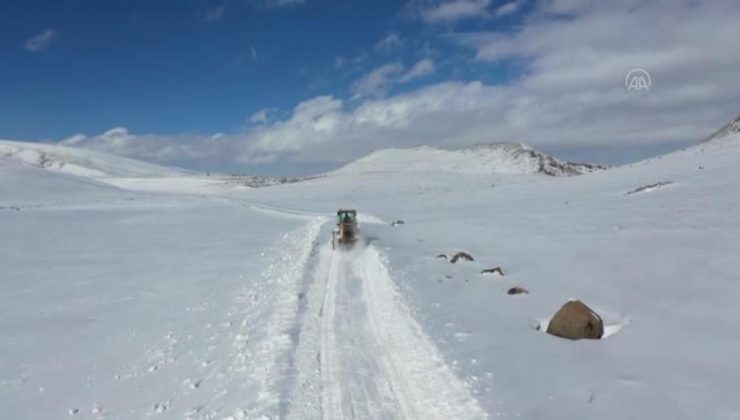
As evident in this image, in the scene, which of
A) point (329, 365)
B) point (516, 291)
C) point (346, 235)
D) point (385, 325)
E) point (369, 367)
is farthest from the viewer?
point (346, 235)

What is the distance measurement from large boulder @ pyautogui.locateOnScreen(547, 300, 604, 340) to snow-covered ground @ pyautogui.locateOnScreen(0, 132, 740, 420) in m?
0.34

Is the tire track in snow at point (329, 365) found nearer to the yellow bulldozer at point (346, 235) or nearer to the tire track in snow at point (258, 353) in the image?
the tire track in snow at point (258, 353)

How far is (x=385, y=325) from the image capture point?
43.8ft

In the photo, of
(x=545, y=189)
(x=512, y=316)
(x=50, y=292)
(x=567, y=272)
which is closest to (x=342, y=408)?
(x=512, y=316)

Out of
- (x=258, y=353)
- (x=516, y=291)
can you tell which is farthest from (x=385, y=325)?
(x=516, y=291)

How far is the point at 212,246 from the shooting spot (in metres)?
29.6

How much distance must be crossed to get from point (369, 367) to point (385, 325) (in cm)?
297

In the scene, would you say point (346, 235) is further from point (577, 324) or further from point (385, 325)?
point (577, 324)

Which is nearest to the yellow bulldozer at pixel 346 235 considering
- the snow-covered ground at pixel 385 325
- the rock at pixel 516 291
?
the snow-covered ground at pixel 385 325

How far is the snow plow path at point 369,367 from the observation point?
8.64 meters

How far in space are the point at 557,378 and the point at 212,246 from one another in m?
23.4

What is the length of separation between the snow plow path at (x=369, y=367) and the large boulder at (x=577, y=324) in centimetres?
302

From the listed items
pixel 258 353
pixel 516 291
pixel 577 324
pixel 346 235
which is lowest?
pixel 258 353

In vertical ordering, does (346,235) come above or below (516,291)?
above
